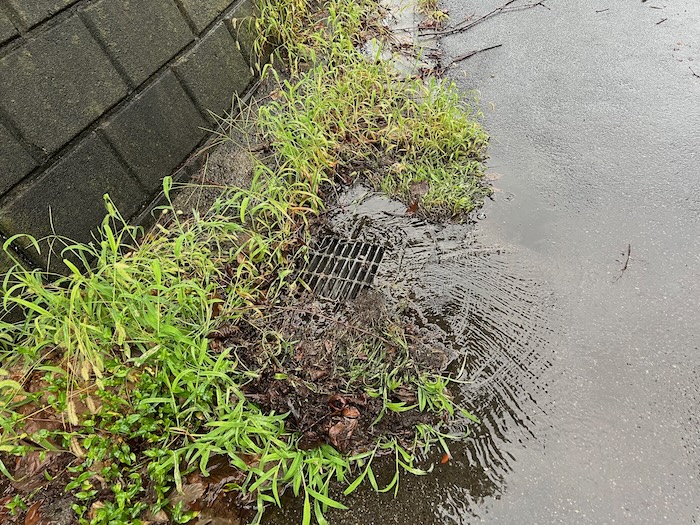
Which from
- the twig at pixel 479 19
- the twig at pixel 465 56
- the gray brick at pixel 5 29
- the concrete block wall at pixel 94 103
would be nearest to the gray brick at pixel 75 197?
the concrete block wall at pixel 94 103

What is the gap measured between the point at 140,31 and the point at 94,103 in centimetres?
58

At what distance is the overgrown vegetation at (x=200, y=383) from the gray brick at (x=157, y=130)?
0.40 meters

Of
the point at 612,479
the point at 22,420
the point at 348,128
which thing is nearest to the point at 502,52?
the point at 348,128

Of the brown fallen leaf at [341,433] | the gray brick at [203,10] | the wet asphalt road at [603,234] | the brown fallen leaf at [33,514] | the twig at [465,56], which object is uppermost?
the gray brick at [203,10]

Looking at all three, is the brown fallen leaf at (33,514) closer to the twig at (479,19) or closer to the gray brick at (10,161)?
the gray brick at (10,161)

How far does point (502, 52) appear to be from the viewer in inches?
148

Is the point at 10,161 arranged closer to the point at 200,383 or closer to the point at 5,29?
the point at 5,29

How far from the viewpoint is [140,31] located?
2.58 m

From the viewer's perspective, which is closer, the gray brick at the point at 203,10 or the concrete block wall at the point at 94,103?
the concrete block wall at the point at 94,103

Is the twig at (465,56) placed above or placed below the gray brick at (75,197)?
below

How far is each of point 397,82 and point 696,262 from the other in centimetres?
233

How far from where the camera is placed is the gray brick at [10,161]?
6.55 ft

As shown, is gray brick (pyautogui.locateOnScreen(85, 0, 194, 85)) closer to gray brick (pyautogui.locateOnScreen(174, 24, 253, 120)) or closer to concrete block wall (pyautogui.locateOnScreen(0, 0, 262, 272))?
concrete block wall (pyautogui.locateOnScreen(0, 0, 262, 272))

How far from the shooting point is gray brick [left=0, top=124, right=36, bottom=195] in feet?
6.55
